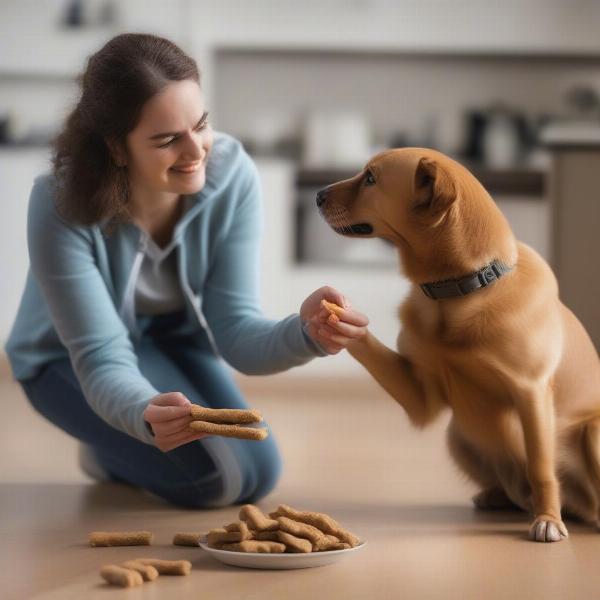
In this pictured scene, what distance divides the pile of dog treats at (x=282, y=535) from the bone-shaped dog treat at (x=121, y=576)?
0.16 meters

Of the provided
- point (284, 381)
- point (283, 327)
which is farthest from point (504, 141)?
point (283, 327)

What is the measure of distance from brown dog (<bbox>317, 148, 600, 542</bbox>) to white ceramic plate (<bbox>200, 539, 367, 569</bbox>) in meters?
0.37

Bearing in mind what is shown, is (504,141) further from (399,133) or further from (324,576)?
(324,576)

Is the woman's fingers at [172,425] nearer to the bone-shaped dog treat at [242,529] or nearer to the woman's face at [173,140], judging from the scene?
the bone-shaped dog treat at [242,529]

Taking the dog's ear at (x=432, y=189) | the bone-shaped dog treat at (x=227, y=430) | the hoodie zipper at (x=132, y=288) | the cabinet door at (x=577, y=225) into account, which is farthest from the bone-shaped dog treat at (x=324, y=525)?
the cabinet door at (x=577, y=225)

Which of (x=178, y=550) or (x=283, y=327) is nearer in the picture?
(x=178, y=550)

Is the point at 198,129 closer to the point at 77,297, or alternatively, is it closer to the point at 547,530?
the point at 77,297

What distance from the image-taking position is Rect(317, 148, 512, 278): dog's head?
1825 mm

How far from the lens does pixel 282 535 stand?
65.7 inches

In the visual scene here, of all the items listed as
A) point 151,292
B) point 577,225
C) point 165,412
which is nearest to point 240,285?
point 151,292

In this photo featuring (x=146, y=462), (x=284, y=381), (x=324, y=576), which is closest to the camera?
(x=324, y=576)

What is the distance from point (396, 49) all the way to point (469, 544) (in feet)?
10.7

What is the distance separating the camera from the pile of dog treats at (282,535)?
1.66m

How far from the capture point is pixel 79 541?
188cm
